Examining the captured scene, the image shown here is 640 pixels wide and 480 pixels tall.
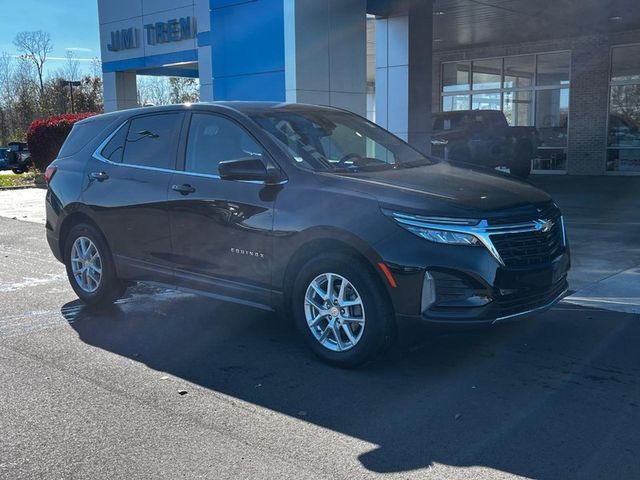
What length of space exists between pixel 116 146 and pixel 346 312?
3071 mm

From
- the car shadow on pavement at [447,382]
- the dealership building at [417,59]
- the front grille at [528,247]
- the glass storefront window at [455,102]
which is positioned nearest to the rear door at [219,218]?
the car shadow on pavement at [447,382]

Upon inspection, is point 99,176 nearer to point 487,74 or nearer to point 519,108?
point 519,108

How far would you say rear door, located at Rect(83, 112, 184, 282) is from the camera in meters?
5.95

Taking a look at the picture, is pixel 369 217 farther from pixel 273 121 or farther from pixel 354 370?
pixel 273 121

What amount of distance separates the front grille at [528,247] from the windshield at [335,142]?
130 centimetres

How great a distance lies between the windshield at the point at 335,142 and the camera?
17.6 feet

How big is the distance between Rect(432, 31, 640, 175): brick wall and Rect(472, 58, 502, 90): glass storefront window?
1.69 metres

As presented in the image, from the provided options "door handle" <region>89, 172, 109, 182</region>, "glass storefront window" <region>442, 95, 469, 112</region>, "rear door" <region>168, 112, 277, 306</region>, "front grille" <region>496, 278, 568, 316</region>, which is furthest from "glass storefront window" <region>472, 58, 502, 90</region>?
"front grille" <region>496, 278, 568, 316</region>

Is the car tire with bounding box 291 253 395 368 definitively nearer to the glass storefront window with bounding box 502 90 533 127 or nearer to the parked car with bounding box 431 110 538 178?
the parked car with bounding box 431 110 538 178

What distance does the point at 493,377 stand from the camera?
4.72 m

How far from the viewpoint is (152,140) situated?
6215mm

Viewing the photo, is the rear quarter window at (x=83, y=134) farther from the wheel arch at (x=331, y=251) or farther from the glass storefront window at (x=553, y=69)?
the glass storefront window at (x=553, y=69)

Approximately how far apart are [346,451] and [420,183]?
2.03 m

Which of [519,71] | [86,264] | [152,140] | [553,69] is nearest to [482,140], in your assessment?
[553,69]
